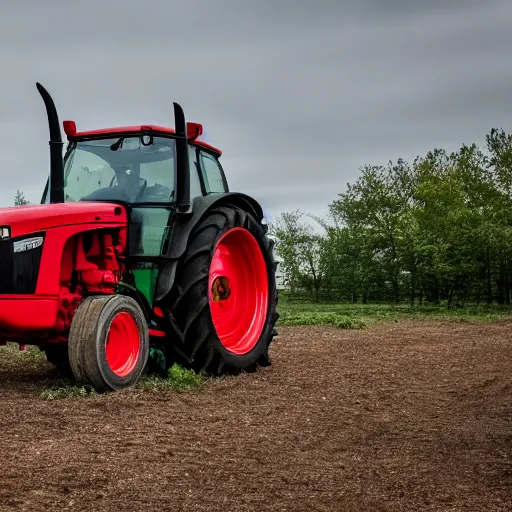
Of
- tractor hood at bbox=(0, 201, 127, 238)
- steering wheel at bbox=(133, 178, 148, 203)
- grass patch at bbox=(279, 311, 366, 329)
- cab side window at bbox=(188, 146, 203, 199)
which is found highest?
cab side window at bbox=(188, 146, 203, 199)

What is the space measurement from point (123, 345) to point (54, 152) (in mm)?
2093

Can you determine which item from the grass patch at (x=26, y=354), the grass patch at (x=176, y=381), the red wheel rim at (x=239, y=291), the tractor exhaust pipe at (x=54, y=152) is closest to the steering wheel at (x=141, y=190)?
the tractor exhaust pipe at (x=54, y=152)

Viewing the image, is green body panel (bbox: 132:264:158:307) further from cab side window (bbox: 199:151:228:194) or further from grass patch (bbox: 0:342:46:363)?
grass patch (bbox: 0:342:46:363)

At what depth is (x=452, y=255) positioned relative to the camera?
24.3 metres

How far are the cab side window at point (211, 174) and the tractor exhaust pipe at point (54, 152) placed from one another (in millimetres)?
1521

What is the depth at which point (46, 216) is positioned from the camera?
680 cm

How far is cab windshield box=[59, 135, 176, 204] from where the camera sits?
25.9ft

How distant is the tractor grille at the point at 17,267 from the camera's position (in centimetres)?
673

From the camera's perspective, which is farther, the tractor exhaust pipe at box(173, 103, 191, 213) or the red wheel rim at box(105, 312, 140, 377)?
the tractor exhaust pipe at box(173, 103, 191, 213)

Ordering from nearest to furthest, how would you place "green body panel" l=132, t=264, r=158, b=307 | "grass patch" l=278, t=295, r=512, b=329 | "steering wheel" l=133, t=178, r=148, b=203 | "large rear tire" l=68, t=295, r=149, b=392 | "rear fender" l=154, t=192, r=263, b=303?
"large rear tire" l=68, t=295, r=149, b=392 → "rear fender" l=154, t=192, r=263, b=303 → "green body panel" l=132, t=264, r=158, b=307 → "steering wheel" l=133, t=178, r=148, b=203 → "grass patch" l=278, t=295, r=512, b=329

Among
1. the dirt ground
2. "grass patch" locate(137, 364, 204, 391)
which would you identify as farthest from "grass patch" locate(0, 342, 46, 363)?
"grass patch" locate(137, 364, 204, 391)

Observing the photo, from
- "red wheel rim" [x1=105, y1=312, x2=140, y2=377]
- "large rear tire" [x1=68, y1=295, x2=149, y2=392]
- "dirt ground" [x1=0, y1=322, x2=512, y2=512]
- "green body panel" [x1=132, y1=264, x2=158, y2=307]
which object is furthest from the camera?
"green body panel" [x1=132, y1=264, x2=158, y2=307]

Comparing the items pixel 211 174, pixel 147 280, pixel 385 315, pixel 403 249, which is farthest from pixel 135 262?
pixel 403 249

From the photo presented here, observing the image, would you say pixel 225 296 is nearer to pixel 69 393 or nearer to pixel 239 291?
pixel 239 291
